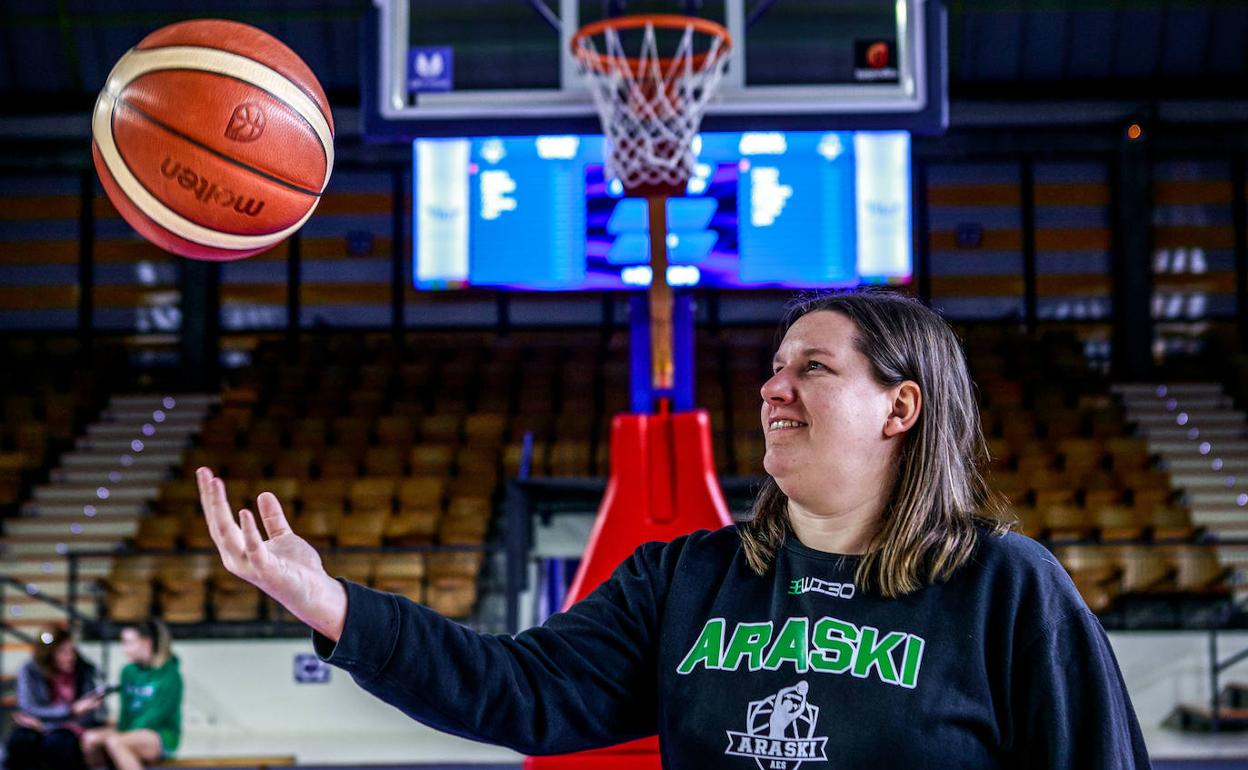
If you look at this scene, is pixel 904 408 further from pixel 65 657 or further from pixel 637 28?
pixel 65 657

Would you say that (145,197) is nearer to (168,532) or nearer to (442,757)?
(442,757)

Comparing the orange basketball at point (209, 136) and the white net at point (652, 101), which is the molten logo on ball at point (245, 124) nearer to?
the orange basketball at point (209, 136)

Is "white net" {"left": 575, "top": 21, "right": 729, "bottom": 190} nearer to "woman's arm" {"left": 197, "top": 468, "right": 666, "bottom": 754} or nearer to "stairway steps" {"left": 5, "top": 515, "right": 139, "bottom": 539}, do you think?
"woman's arm" {"left": 197, "top": 468, "right": 666, "bottom": 754}


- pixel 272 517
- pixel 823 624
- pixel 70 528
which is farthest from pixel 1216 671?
pixel 70 528

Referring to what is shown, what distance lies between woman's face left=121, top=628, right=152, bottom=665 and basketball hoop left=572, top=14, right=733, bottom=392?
12.8ft

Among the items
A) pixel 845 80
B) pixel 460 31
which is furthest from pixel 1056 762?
pixel 460 31

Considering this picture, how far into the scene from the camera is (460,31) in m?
4.59

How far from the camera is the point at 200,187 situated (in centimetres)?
255

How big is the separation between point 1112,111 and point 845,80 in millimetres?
8311

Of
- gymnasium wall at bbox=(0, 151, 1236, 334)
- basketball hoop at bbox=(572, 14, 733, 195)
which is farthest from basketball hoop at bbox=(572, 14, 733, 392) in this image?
gymnasium wall at bbox=(0, 151, 1236, 334)

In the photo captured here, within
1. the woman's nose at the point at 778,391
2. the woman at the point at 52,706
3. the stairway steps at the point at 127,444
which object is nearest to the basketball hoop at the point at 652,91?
the woman's nose at the point at 778,391

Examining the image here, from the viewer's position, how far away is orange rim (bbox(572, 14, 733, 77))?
13.7 feet

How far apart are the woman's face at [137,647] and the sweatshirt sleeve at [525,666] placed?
5475 mm

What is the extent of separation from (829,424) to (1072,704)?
502 mm
